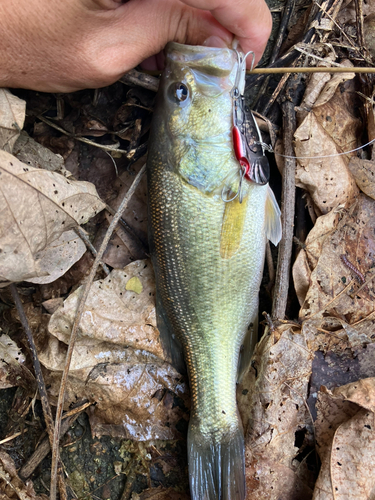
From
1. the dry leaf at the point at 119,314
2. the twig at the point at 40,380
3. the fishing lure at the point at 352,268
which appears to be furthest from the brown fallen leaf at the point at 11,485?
the fishing lure at the point at 352,268

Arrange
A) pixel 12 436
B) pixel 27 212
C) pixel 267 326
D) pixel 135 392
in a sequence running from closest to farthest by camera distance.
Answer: pixel 27 212 < pixel 267 326 < pixel 135 392 < pixel 12 436

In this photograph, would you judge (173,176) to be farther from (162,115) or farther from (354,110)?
(354,110)

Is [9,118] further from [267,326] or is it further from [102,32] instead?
[267,326]

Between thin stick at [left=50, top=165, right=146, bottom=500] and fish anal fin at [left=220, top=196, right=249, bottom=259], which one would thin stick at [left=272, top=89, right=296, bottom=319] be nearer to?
fish anal fin at [left=220, top=196, right=249, bottom=259]

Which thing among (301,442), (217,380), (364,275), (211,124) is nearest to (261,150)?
(211,124)

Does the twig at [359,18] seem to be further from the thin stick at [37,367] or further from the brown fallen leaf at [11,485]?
the brown fallen leaf at [11,485]

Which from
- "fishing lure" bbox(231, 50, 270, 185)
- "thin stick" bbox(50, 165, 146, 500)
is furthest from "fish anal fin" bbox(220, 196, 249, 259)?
"thin stick" bbox(50, 165, 146, 500)

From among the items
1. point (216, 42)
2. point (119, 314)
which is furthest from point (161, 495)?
point (216, 42)
